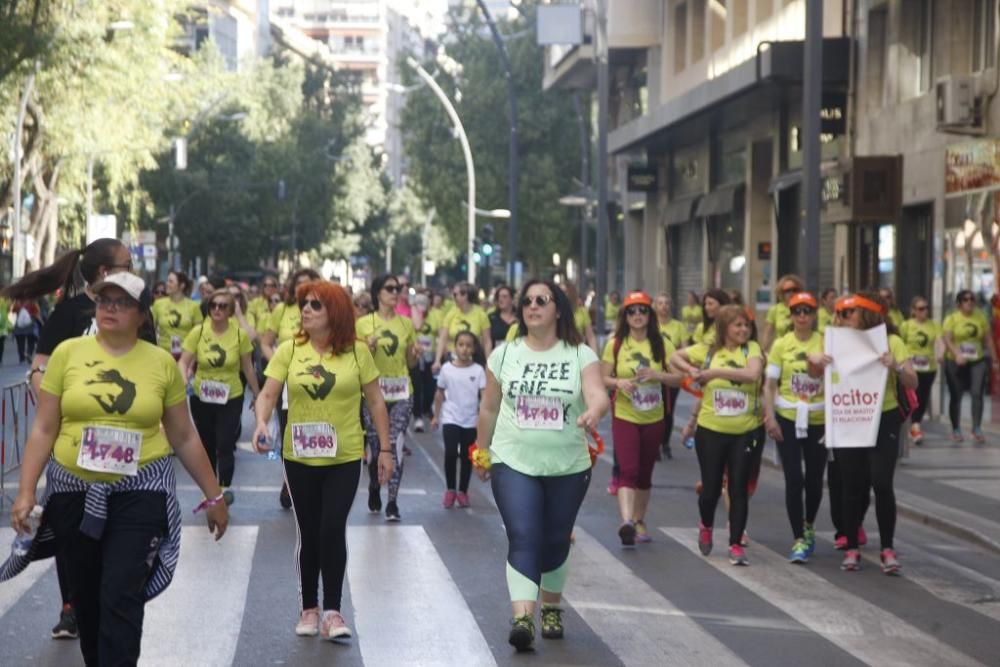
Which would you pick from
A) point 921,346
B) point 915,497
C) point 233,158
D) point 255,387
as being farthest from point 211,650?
point 233,158

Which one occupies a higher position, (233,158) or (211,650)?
(233,158)

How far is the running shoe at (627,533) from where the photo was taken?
1247cm

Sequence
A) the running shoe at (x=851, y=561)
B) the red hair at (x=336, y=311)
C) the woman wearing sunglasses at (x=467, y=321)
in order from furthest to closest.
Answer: the woman wearing sunglasses at (x=467, y=321) < the running shoe at (x=851, y=561) < the red hair at (x=336, y=311)

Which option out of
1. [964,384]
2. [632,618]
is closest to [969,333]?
[964,384]

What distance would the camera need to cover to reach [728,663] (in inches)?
333

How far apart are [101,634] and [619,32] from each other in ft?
132

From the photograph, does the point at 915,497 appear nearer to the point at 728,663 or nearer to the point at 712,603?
the point at 712,603

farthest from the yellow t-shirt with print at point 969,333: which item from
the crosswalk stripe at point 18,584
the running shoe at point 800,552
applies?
the crosswalk stripe at point 18,584

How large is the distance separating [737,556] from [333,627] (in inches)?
149

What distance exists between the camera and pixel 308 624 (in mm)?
9016

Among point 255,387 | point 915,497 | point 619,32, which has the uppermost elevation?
point 619,32

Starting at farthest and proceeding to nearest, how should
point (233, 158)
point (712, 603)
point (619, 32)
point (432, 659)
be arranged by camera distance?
1. point (233, 158)
2. point (619, 32)
3. point (712, 603)
4. point (432, 659)

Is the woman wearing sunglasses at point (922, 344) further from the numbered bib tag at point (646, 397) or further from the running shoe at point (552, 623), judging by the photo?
the running shoe at point (552, 623)

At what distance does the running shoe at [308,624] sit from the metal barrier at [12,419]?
6.41 m
